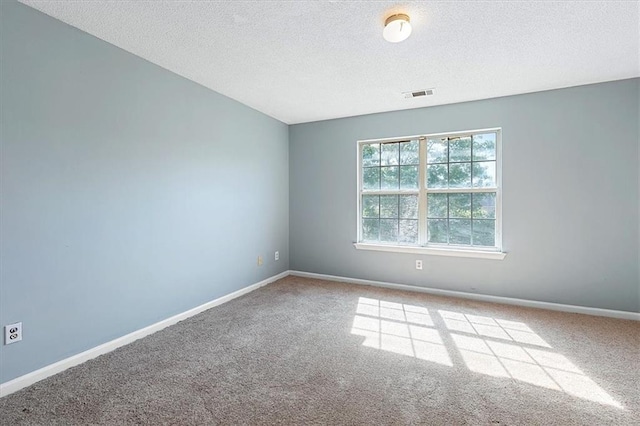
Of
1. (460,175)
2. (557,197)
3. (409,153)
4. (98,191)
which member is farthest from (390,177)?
(98,191)

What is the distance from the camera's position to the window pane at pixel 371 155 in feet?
13.1

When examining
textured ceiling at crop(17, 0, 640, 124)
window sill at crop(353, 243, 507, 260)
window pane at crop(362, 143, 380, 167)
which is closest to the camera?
textured ceiling at crop(17, 0, 640, 124)

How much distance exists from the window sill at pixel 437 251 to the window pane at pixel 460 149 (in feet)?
3.64

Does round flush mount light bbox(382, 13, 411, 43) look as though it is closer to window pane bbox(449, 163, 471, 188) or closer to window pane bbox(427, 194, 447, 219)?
window pane bbox(449, 163, 471, 188)

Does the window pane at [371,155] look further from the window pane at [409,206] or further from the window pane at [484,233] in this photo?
the window pane at [484,233]

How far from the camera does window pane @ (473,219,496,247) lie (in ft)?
11.1

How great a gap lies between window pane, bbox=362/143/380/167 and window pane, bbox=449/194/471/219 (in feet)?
3.53

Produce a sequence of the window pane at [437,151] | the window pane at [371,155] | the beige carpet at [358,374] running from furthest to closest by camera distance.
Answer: the window pane at [371,155] → the window pane at [437,151] → the beige carpet at [358,374]

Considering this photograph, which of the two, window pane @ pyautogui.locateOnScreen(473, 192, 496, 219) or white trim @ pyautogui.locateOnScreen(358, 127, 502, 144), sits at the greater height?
white trim @ pyautogui.locateOnScreen(358, 127, 502, 144)

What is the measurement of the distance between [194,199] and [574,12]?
326 cm

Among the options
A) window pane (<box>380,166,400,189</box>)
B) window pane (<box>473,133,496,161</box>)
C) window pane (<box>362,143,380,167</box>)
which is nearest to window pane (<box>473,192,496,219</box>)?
window pane (<box>473,133,496,161</box>)

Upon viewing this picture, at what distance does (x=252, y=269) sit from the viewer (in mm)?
3736

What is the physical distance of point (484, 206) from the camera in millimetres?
3422

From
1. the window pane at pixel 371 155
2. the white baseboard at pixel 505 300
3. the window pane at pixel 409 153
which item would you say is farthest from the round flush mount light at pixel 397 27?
the white baseboard at pixel 505 300
